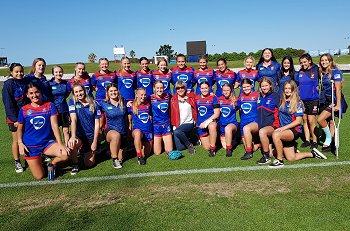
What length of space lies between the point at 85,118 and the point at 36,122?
0.82 metres

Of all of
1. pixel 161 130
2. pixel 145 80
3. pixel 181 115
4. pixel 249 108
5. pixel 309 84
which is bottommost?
pixel 161 130

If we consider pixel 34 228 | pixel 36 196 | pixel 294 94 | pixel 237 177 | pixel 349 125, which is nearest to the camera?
pixel 34 228

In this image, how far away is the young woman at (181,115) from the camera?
596cm

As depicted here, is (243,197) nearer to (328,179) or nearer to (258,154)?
(328,179)

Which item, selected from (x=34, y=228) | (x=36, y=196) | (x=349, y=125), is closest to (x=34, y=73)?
(x=36, y=196)

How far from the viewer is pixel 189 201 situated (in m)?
3.68

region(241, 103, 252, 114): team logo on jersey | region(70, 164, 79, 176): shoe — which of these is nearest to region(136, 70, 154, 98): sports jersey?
region(241, 103, 252, 114): team logo on jersey

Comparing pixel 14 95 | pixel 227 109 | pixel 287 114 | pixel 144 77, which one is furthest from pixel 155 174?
pixel 144 77

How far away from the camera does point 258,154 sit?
5.57m

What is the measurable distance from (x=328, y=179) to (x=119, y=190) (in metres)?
2.81

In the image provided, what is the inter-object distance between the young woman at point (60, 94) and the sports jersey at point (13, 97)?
0.84 metres

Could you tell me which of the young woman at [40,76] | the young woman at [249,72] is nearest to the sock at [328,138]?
the young woman at [249,72]

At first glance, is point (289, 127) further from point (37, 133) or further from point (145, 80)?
point (37, 133)

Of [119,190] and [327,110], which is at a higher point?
[327,110]
